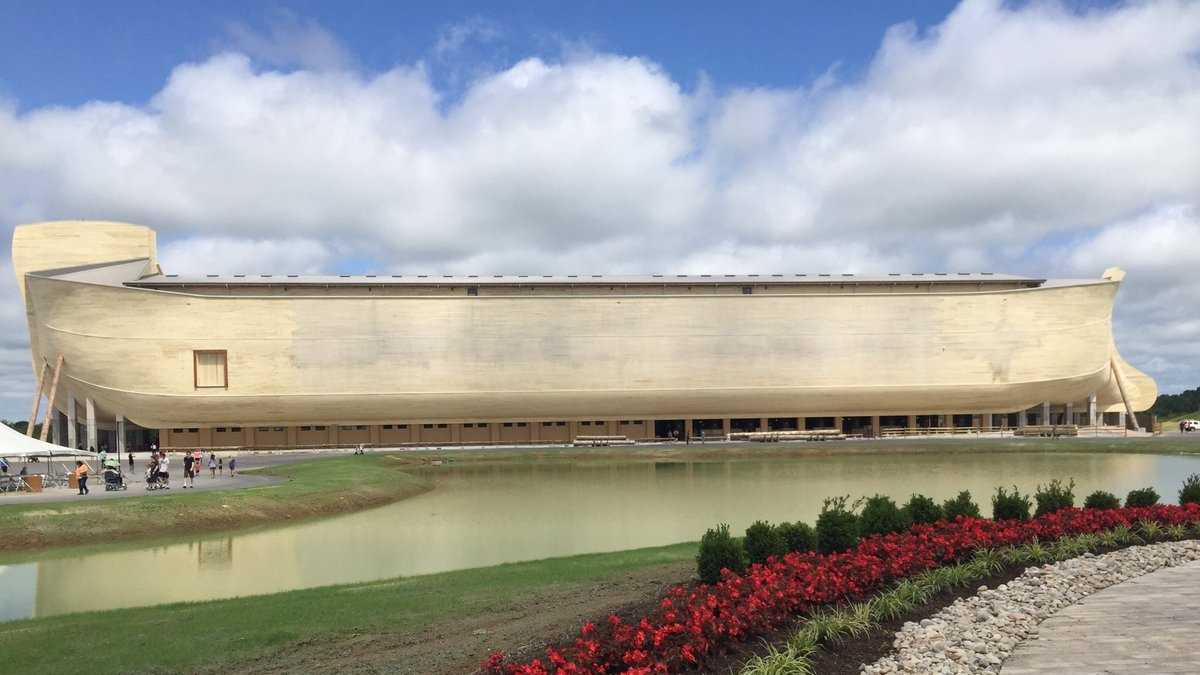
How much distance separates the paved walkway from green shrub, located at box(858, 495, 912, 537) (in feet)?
11.6

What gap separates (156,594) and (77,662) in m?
6.35

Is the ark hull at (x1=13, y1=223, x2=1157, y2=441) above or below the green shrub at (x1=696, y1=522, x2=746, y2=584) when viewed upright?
above

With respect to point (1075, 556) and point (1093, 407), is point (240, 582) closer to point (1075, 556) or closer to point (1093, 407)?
point (1075, 556)

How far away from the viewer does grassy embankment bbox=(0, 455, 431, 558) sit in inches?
925

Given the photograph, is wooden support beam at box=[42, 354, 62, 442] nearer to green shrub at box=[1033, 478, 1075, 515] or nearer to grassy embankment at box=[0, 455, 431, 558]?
grassy embankment at box=[0, 455, 431, 558]

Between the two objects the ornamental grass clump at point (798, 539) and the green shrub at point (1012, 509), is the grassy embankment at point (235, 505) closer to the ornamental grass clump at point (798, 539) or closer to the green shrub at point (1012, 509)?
the ornamental grass clump at point (798, 539)

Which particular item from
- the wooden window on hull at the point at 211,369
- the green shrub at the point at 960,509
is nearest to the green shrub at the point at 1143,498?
the green shrub at the point at 960,509

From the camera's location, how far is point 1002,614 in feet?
30.2

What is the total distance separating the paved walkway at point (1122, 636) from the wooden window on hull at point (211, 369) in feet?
217

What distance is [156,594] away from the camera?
1712cm

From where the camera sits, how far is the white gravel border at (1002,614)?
7.84 metres

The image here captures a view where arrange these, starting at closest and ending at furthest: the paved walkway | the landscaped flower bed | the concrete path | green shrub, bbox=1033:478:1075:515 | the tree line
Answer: the paved walkway < the landscaped flower bed < green shrub, bbox=1033:478:1075:515 < the concrete path < the tree line

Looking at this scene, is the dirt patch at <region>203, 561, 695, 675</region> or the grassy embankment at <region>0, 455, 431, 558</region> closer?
the dirt patch at <region>203, 561, 695, 675</region>

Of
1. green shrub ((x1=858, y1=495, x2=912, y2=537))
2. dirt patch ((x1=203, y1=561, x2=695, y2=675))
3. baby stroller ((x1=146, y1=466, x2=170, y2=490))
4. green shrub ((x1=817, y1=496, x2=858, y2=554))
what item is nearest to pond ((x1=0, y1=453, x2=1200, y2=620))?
dirt patch ((x1=203, y1=561, x2=695, y2=675))
